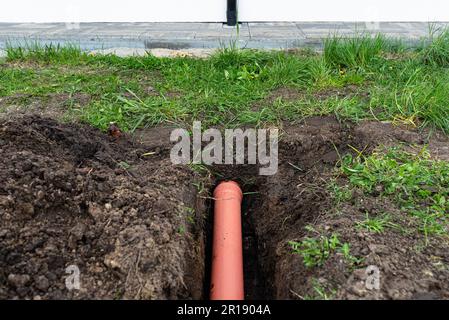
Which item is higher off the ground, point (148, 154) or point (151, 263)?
point (148, 154)

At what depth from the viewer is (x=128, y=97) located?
3.94 metres

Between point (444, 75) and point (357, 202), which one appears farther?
point (444, 75)

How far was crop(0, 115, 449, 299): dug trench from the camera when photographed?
2016 mm

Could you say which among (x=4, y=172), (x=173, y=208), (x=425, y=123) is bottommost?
(x=173, y=208)
